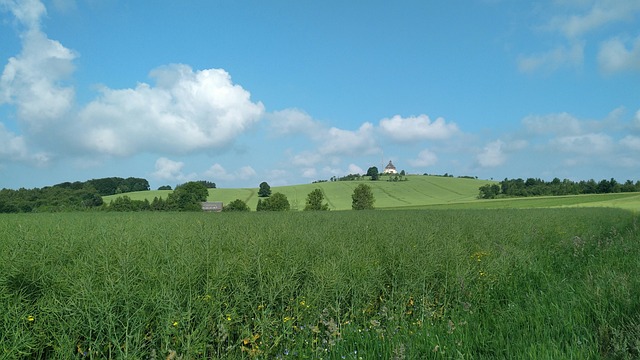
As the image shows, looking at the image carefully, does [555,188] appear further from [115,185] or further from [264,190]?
[115,185]

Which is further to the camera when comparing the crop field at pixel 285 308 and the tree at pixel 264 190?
the tree at pixel 264 190

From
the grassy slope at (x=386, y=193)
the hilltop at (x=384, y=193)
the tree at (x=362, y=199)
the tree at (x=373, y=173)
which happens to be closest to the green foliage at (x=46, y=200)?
the grassy slope at (x=386, y=193)

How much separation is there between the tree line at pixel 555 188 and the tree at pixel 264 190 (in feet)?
167

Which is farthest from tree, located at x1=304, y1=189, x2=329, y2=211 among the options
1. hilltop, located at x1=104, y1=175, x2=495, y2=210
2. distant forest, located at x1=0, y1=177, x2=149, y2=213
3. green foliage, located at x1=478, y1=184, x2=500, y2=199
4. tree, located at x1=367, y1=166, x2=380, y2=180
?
tree, located at x1=367, y1=166, x2=380, y2=180

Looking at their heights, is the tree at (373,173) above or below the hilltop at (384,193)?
above

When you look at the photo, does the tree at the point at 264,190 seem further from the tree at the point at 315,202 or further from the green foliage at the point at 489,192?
the green foliage at the point at 489,192

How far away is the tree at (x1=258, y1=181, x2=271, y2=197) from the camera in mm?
99188

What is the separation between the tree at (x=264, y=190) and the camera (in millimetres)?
99188

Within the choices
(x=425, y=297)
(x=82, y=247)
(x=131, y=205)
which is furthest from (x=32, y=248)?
(x=131, y=205)

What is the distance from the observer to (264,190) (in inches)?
3925

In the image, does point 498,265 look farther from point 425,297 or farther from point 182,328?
point 182,328

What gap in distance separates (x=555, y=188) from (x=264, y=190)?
68265 millimetres

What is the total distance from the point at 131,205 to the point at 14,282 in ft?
238

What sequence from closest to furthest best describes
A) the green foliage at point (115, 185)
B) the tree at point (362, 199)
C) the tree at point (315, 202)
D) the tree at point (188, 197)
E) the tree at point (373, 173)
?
the tree at point (362, 199), the tree at point (188, 197), the tree at point (315, 202), the green foliage at point (115, 185), the tree at point (373, 173)
